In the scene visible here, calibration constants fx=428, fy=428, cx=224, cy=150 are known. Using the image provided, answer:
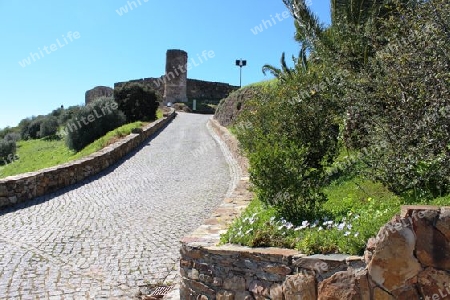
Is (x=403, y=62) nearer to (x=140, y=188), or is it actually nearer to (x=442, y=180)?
(x=442, y=180)

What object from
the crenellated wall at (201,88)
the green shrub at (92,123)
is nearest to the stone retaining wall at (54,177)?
the green shrub at (92,123)

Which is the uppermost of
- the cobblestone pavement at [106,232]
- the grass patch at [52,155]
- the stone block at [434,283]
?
the grass patch at [52,155]

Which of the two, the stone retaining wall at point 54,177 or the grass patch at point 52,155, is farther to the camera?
the grass patch at point 52,155

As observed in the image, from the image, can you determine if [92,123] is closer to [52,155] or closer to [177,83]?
[52,155]

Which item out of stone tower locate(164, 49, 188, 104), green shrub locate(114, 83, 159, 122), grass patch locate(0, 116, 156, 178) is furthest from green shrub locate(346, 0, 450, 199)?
stone tower locate(164, 49, 188, 104)

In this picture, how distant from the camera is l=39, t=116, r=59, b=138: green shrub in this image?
1249 inches

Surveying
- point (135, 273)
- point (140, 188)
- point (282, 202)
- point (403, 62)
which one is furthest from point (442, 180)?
point (140, 188)

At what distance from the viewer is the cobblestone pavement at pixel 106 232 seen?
5.17 m

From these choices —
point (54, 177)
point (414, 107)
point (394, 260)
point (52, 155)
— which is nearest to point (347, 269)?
point (394, 260)

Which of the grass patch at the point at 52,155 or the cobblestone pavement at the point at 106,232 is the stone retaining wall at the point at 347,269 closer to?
the cobblestone pavement at the point at 106,232

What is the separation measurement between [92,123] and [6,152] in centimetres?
830

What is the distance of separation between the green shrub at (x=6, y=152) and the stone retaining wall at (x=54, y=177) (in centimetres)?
1257

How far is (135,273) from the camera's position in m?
5.48

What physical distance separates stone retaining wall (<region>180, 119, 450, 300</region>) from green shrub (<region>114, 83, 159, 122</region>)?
2154 centimetres
